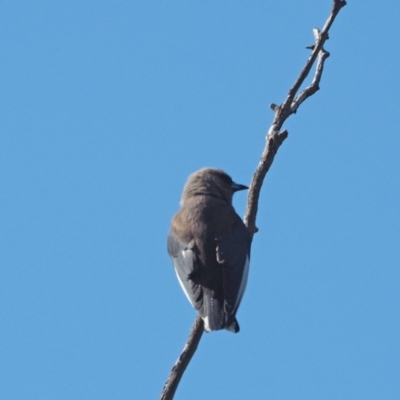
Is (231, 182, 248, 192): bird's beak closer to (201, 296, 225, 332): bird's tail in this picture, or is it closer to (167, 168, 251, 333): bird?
(167, 168, 251, 333): bird

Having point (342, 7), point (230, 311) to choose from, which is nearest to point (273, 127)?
point (342, 7)

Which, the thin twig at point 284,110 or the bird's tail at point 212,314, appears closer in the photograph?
the bird's tail at point 212,314

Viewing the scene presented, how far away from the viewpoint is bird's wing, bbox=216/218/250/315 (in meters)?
7.09

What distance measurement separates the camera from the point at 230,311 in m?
6.74

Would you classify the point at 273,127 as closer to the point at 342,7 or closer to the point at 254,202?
the point at 254,202

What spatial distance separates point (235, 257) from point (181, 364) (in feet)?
6.26

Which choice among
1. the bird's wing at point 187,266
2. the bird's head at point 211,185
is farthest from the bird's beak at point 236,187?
the bird's wing at point 187,266

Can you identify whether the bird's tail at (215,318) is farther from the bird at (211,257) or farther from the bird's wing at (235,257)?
the bird's wing at (235,257)

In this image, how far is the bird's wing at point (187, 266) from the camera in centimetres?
702

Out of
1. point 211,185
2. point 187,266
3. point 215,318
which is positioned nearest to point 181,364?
point 215,318

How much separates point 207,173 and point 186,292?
2.18m

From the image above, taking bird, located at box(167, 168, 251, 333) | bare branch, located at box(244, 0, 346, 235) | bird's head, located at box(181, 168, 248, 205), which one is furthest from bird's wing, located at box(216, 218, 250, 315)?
bird's head, located at box(181, 168, 248, 205)

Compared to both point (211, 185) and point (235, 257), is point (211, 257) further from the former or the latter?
point (211, 185)

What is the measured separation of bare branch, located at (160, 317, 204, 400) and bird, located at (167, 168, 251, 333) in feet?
0.64
